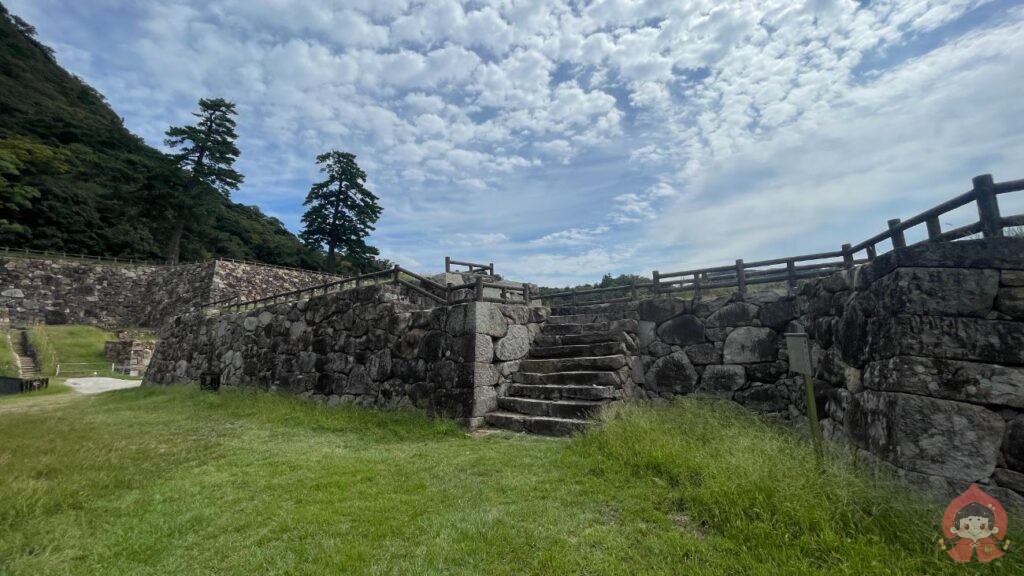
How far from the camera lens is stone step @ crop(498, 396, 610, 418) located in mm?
6844

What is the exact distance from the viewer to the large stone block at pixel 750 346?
23.1 ft

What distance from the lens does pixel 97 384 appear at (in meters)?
18.0

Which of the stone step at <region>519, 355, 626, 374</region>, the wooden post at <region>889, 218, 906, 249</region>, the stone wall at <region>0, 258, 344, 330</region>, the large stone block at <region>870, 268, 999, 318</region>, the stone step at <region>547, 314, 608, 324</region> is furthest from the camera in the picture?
the stone wall at <region>0, 258, 344, 330</region>

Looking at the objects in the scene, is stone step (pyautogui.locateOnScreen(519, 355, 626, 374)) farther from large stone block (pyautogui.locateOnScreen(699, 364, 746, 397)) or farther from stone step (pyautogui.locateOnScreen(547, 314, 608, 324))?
large stone block (pyautogui.locateOnScreen(699, 364, 746, 397))

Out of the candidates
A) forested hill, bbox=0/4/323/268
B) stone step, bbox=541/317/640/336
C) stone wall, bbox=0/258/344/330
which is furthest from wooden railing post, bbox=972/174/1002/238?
forested hill, bbox=0/4/323/268

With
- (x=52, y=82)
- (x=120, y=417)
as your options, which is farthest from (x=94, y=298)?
(x=52, y=82)

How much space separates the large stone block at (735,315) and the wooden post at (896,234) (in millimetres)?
2986

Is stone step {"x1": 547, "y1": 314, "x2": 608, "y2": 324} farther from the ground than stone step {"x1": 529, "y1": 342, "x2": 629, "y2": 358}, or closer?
farther from the ground

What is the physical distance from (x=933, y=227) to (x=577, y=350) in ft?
17.8

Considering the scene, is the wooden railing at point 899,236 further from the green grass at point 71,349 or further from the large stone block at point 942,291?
the green grass at point 71,349

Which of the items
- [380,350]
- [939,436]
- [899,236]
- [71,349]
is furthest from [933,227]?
[71,349]

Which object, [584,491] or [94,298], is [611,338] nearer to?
[584,491]

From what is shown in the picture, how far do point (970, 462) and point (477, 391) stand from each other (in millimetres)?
5898

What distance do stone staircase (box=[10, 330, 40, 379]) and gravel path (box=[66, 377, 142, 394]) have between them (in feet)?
6.41
